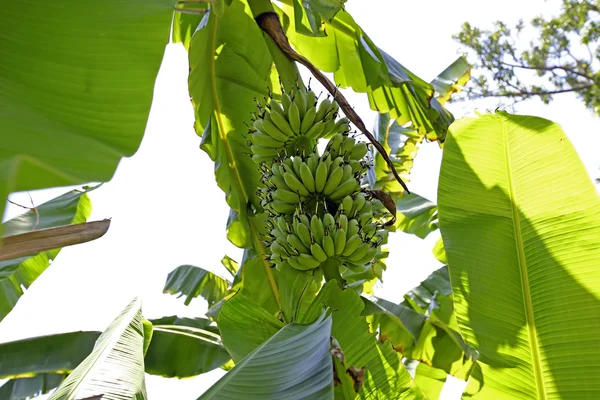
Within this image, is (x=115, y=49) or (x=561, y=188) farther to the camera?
(x=561, y=188)

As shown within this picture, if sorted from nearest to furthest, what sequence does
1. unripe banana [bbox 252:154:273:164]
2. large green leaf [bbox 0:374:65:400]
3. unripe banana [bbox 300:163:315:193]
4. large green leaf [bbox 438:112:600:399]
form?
1. large green leaf [bbox 438:112:600:399]
2. unripe banana [bbox 300:163:315:193]
3. unripe banana [bbox 252:154:273:164]
4. large green leaf [bbox 0:374:65:400]

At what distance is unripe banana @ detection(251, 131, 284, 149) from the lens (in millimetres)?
2199

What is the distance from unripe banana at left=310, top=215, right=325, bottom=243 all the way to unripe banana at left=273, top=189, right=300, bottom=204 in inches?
6.0

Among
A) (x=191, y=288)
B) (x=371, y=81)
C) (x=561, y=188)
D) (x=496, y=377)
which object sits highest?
(x=371, y=81)

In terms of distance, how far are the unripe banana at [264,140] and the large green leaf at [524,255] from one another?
27.4 inches

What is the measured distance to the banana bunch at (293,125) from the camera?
85.3 inches

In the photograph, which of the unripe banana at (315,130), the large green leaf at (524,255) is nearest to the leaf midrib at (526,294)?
the large green leaf at (524,255)

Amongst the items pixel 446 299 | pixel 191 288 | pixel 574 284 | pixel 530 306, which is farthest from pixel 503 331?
pixel 191 288

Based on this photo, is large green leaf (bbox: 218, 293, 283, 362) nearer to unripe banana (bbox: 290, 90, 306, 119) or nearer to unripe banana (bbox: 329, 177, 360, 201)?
unripe banana (bbox: 329, 177, 360, 201)

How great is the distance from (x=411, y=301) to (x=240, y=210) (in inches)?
68.9

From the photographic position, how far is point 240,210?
248 cm

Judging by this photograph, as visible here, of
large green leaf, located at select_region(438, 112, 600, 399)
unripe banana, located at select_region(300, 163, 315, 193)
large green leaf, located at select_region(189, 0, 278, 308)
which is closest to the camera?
large green leaf, located at select_region(438, 112, 600, 399)

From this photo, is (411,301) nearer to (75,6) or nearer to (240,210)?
(240,210)

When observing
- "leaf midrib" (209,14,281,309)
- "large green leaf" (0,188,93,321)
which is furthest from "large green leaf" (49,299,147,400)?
"large green leaf" (0,188,93,321)
